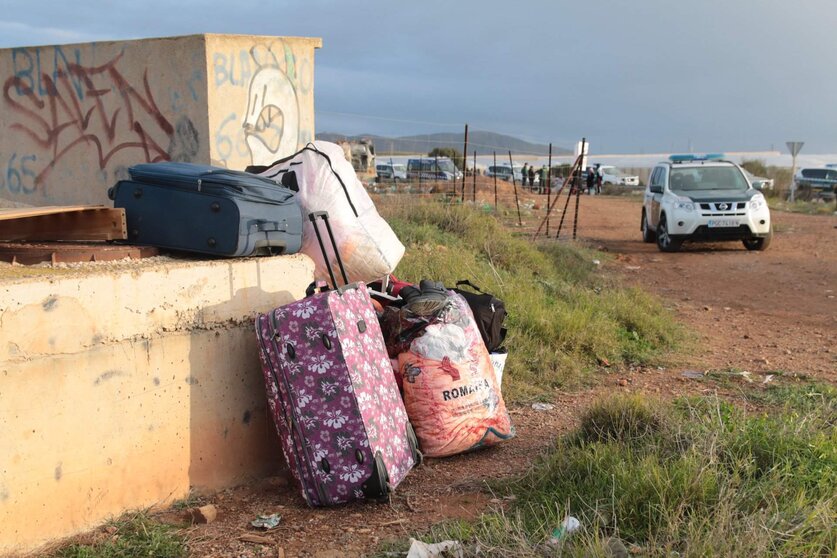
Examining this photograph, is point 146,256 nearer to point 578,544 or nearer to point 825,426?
point 578,544

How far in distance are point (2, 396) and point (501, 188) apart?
88.6 ft

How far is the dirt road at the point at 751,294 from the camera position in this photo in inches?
260

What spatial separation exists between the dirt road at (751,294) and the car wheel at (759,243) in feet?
0.46

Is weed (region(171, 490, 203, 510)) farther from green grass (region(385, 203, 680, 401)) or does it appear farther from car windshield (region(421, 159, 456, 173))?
car windshield (region(421, 159, 456, 173))

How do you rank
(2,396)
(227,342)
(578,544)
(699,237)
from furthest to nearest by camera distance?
(699,237), (227,342), (2,396), (578,544)

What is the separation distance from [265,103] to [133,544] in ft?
13.1

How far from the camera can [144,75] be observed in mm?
6141

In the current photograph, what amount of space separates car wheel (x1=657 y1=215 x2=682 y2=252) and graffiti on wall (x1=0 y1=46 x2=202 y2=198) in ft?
32.5

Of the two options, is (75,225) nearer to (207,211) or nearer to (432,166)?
(207,211)

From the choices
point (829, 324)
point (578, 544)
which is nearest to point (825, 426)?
point (578, 544)

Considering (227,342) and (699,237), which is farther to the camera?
(699,237)

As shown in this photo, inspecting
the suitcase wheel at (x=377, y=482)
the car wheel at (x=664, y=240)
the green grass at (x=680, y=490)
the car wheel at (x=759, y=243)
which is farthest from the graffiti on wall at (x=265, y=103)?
the car wheel at (x=759, y=243)

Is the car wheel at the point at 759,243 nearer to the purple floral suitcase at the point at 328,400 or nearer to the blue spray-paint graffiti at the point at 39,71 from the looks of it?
the blue spray-paint graffiti at the point at 39,71

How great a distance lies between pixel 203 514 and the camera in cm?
339
